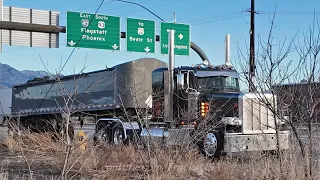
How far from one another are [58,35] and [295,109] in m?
16.6

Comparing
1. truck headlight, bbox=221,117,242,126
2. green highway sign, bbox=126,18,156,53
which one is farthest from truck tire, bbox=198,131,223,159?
green highway sign, bbox=126,18,156,53

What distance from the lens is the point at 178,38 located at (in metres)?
25.6

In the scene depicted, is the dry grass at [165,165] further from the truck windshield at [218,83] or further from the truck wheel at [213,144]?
the truck windshield at [218,83]

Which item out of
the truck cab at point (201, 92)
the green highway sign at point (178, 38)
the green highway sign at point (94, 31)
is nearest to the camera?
the truck cab at point (201, 92)

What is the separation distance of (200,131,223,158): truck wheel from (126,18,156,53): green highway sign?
42.5ft

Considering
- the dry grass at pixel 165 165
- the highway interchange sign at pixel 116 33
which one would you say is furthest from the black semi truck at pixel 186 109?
the highway interchange sign at pixel 116 33

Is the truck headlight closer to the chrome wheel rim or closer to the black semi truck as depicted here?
the black semi truck

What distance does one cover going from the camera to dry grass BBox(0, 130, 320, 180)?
755 centimetres

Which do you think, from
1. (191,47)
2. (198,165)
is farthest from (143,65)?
(198,165)

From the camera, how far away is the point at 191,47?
2594cm

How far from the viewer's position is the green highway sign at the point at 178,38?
25.3 m

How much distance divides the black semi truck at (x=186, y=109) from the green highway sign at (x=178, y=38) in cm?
629

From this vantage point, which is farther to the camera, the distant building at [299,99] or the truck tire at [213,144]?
the truck tire at [213,144]

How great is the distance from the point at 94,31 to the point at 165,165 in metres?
16.1
